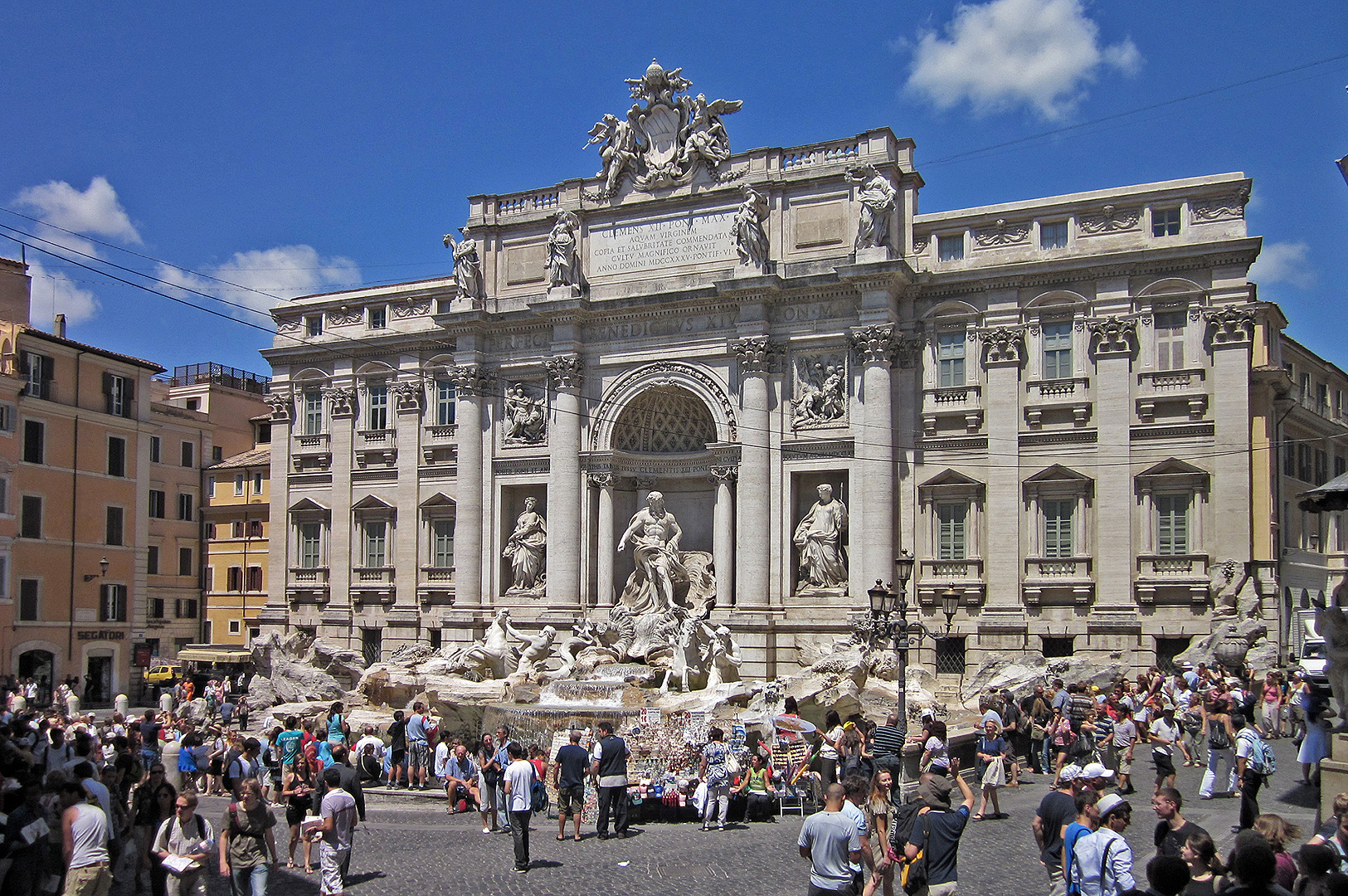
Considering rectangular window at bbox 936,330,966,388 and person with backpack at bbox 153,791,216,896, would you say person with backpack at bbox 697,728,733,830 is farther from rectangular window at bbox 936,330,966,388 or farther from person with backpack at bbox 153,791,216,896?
rectangular window at bbox 936,330,966,388

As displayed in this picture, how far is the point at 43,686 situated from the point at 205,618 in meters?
10.8

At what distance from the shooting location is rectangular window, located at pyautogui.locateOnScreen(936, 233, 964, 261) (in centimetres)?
3169

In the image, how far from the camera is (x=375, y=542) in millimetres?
38656

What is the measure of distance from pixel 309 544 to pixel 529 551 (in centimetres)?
894

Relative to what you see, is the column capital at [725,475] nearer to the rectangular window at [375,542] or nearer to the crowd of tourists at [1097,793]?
the crowd of tourists at [1097,793]

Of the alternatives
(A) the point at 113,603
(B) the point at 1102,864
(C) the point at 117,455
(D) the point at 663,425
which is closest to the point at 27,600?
(A) the point at 113,603

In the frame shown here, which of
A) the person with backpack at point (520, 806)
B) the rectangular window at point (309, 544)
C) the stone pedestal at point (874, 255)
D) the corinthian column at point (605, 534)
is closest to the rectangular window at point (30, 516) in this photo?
the rectangular window at point (309, 544)

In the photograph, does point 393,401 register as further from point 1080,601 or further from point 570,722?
point 1080,601

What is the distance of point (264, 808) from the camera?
40.0 feet

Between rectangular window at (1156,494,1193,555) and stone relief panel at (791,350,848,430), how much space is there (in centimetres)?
803

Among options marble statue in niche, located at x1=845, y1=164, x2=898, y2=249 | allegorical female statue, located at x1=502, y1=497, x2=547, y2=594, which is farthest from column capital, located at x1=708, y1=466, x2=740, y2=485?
marble statue in niche, located at x1=845, y1=164, x2=898, y2=249

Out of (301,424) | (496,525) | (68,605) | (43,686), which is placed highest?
(301,424)

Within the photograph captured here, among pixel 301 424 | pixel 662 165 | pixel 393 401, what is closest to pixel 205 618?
pixel 301 424

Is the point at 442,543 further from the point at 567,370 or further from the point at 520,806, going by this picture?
the point at 520,806
